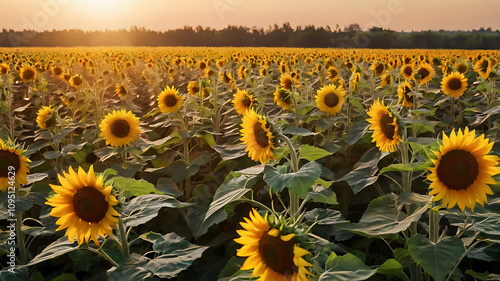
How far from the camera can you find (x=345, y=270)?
159 cm

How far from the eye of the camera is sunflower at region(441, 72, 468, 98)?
16.9ft

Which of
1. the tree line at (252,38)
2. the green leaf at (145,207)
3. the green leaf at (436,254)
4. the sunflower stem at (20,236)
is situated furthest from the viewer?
the tree line at (252,38)

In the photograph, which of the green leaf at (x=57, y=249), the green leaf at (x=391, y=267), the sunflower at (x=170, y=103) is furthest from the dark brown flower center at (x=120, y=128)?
the green leaf at (x=391, y=267)

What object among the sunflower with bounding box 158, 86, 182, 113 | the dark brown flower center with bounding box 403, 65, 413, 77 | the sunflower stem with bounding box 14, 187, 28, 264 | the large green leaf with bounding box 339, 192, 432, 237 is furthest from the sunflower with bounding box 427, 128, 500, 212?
the dark brown flower center with bounding box 403, 65, 413, 77

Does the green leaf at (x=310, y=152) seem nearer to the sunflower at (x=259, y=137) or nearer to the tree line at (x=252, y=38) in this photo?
the sunflower at (x=259, y=137)

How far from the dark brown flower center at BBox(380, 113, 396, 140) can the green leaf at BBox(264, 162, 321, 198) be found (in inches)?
30.9

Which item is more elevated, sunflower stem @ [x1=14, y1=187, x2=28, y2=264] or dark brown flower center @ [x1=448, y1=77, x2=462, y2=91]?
dark brown flower center @ [x1=448, y1=77, x2=462, y2=91]

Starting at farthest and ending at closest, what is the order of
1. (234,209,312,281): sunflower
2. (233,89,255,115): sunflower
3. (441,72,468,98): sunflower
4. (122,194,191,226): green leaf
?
(441,72,468,98): sunflower, (233,89,255,115): sunflower, (122,194,191,226): green leaf, (234,209,312,281): sunflower

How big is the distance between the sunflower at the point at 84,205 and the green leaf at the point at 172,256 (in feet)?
0.83

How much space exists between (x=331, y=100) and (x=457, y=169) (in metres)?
2.86

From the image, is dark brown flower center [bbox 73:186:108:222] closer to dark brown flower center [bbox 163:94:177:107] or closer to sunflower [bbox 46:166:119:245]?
sunflower [bbox 46:166:119:245]

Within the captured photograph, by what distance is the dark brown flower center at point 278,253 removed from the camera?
1.50 meters

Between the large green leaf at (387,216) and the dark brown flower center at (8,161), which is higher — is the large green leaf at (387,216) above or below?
below

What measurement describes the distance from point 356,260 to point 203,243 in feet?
6.52
